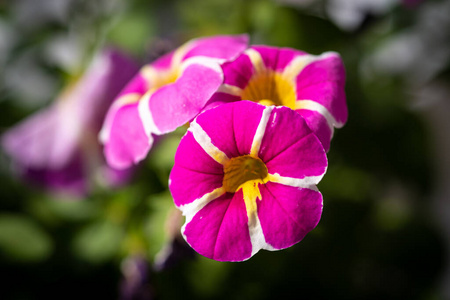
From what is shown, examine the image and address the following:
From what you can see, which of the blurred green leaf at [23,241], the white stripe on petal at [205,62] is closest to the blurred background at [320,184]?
the blurred green leaf at [23,241]

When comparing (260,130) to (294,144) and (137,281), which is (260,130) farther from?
(137,281)

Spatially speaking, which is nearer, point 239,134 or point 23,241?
point 239,134

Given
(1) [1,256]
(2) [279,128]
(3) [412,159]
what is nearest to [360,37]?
(3) [412,159]

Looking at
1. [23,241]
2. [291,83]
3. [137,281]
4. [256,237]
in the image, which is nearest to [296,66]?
[291,83]

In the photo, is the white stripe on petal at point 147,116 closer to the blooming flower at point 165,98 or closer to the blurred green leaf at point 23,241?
the blooming flower at point 165,98

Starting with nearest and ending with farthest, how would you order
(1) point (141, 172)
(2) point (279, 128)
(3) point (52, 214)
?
(2) point (279, 128)
(1) point (141, 172)
(3) point (52, 214)

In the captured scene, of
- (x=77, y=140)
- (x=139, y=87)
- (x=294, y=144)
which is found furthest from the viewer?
(x=77, y=140)

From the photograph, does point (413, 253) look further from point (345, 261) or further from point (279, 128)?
point (279, 128)
